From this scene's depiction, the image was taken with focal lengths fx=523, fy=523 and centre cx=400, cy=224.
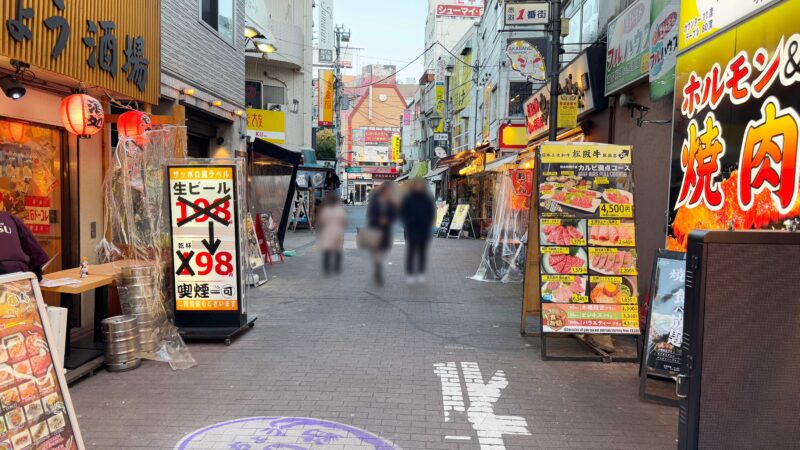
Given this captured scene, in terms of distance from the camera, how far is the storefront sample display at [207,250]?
24.2ft

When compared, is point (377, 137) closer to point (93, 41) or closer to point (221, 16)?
point (93, 41)

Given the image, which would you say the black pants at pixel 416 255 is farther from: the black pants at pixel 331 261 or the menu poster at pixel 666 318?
the menu poster at pixel 666 318

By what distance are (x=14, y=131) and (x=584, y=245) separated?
7.85m

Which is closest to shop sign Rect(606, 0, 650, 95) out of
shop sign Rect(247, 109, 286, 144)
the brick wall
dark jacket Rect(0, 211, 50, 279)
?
the brick wall

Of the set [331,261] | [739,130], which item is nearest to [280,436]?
[331,261]

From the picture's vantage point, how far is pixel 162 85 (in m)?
9.20

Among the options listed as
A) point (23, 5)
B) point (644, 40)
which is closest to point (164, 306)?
point (23, 5)

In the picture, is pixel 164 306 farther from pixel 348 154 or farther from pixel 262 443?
pixel 348 154

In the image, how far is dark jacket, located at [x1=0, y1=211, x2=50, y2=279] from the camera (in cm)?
555

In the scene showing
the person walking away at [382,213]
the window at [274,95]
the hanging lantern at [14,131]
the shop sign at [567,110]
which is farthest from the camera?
the window at [274,95]

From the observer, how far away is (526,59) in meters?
12.0

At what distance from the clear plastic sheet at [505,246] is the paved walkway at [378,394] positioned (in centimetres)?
426

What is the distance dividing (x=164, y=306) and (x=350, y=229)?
273 inches

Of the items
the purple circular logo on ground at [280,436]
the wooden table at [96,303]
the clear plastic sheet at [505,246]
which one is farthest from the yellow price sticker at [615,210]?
the wooden table at [96,303]
